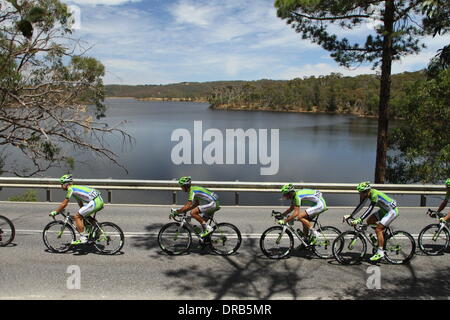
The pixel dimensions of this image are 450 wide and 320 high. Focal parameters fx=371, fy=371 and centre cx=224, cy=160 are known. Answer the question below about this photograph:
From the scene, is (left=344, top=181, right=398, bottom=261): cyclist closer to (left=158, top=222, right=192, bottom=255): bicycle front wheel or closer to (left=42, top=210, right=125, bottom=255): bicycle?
(left=158, top=222, right=192, bottom=255): bicycle front wheel

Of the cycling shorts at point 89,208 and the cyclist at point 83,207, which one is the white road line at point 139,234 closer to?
the cyclist at point 83,207

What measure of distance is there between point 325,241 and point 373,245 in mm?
999

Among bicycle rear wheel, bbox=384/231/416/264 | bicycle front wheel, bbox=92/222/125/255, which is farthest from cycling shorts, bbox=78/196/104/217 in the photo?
bicycle rear wheel, bbox=384/231/416/264

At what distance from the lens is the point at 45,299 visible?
612cm

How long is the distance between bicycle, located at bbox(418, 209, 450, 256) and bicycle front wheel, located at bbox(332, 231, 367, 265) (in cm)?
166

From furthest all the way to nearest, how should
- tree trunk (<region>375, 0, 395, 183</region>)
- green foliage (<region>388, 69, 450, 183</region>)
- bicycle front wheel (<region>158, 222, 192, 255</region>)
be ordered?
tree trunk (<region>375, 0, 395, 183</region>), green foliage (<region>388, 69, 450, 183</region>), bicycle front wheel (<region>158, 222, 192, 255</region>)

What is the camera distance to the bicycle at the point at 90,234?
8.36m

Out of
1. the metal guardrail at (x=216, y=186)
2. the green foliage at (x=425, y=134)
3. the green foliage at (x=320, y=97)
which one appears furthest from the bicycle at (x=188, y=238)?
the green foliage at (x=320, y=97)

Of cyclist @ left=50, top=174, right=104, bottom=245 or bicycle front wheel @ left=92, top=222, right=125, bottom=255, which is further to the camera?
bicycle front wheel @ left=92, top=222, right=125, bottom=255
